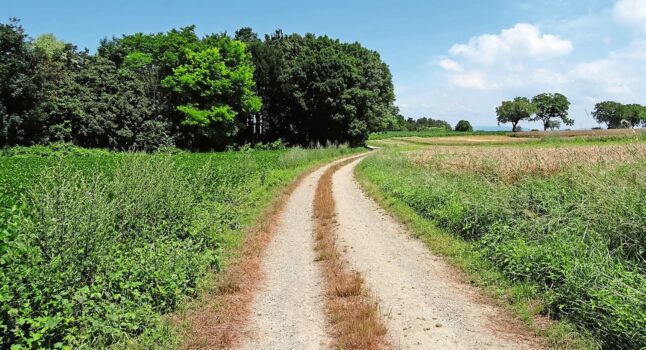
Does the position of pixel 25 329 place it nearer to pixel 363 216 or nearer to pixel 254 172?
pixel 363 216

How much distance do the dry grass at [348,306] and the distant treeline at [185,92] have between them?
38.8 m

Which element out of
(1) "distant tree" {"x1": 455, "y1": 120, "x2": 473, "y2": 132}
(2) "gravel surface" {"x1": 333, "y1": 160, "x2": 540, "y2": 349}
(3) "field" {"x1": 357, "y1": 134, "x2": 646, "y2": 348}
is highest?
(1) "distant tree" {"x1": 455, "y1": 120, "x2": 473, "y2": 132}

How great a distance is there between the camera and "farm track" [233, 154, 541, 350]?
5.73 meters

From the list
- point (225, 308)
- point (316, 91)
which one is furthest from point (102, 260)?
point (316, 91)

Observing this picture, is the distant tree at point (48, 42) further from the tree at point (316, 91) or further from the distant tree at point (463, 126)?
the distant tree at point (463, 126)

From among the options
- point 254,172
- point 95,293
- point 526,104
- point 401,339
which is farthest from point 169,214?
point 526,104

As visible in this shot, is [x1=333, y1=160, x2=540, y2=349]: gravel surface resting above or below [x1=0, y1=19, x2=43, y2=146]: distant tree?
below

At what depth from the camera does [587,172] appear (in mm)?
10953

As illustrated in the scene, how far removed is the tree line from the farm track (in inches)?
4527

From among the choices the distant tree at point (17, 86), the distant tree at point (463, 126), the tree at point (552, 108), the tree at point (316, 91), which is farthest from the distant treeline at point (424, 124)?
the distant tree at point (17, 86)

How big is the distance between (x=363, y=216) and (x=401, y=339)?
934cm

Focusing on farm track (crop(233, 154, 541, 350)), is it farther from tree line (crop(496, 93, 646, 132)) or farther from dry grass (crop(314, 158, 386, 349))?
tree line (crop(496, 93, 646, 132))

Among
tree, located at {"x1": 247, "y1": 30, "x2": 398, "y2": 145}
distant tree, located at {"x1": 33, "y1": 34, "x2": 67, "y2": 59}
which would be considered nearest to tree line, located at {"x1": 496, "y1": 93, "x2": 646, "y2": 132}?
tree, located at {"x1": 247, "y1": 30, "x2": 398, "y2": 145}

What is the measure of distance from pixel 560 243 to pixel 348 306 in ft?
14.3
